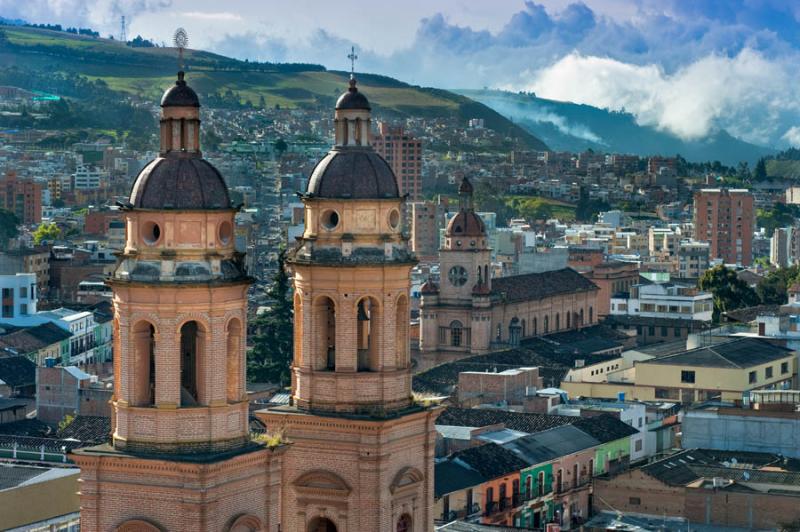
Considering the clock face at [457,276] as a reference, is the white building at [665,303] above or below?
below

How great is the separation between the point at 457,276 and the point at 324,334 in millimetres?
80020

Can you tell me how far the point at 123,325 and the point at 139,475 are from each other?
7.61ft

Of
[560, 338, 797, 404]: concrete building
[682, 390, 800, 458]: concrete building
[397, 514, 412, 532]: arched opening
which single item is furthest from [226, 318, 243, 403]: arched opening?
[560, 338, 797, 404]: concrete building

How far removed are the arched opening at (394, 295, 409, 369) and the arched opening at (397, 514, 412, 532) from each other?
Answer: 2.64 m

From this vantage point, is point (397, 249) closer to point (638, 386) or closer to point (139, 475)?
point (139, 475)

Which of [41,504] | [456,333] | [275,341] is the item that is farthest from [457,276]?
[41,504]

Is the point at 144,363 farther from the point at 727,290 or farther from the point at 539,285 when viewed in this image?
the point at 727,290

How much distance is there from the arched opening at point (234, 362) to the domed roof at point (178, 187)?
1921mm

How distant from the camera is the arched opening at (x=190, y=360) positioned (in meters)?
37.6

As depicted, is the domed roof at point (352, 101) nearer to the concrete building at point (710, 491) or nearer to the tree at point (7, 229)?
the concrete building at point (710, 491)

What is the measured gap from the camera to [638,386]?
101 meters

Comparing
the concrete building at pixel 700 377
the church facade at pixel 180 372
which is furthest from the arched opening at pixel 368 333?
the concrete building at pixel 700 377

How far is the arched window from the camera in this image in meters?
121

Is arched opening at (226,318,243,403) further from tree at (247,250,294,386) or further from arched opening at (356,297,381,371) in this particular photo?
tree at (247,250,294,386)
